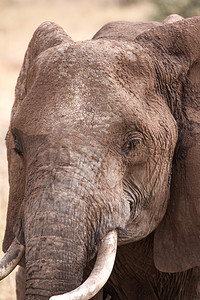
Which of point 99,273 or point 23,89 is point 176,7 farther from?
point 99,273

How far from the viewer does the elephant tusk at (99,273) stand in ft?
8.98

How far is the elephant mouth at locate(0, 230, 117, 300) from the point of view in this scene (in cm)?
275

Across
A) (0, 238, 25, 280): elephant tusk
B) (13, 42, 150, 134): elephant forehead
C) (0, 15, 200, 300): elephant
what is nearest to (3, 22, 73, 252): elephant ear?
(0, 15, 200, 300): elephant

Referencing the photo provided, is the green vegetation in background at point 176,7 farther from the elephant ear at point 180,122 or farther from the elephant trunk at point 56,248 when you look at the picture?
the elephant trunk at point 56,248

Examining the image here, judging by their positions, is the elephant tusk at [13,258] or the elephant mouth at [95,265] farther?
the elephant tusk at [13,258]

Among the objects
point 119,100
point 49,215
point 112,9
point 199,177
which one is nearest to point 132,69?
point 119,100

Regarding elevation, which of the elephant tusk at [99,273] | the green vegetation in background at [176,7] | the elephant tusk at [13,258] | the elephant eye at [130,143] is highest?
the elephant eye at [130,143]

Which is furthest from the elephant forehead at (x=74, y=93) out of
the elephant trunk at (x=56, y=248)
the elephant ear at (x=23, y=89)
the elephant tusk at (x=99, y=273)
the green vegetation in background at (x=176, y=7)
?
the green vegetation in background at (x=176, y=7)

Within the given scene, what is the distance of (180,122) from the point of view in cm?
346

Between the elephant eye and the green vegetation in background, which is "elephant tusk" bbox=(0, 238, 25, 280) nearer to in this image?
the elephant eye

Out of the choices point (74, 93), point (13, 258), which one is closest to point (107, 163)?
point (74, 93)

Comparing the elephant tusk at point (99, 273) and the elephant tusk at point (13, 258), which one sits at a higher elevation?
the elephant tusk at point (99, 273)

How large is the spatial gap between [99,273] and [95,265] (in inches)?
2.5

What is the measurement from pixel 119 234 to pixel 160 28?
95 centimetres
